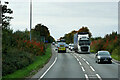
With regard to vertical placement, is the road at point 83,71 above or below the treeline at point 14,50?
below

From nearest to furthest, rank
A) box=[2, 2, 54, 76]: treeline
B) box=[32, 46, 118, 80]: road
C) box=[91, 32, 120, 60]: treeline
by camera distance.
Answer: box=[32, 46, 118, 80]: road < box=[2, 2, 54, 76]: treeline < box=[91, 32, 120, 60]: treeline

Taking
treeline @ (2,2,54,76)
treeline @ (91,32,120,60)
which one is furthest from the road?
treeline @ (91,32,120,60)

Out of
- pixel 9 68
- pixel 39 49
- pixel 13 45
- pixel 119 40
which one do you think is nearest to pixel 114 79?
pixel 9 68

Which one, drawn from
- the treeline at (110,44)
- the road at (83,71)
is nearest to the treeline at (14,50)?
the road at (83,71)

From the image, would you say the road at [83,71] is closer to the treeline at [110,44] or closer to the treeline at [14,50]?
the treeline at [14,50]

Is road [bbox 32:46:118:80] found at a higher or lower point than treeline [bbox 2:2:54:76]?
lower

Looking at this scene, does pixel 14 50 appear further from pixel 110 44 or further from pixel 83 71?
pixel 110 44

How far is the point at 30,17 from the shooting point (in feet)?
120

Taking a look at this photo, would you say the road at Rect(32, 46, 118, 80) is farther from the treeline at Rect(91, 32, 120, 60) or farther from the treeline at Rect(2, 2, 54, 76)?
the treeline at Rect(91, 32, 120, 60)

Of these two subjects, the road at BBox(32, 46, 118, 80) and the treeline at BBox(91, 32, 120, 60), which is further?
the treeline at BBox(91, 32, 120, 60)

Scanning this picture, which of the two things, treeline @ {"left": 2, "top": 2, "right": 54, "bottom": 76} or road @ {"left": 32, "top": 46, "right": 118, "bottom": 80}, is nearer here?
road @ {"left": 32, "top": 46, "right": 118, "bottom": 80}

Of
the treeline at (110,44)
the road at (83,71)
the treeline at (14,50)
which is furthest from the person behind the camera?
the treeline at (110,44)

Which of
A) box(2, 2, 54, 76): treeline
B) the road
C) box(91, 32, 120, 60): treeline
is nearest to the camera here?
the road

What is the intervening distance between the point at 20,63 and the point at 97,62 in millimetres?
11593
